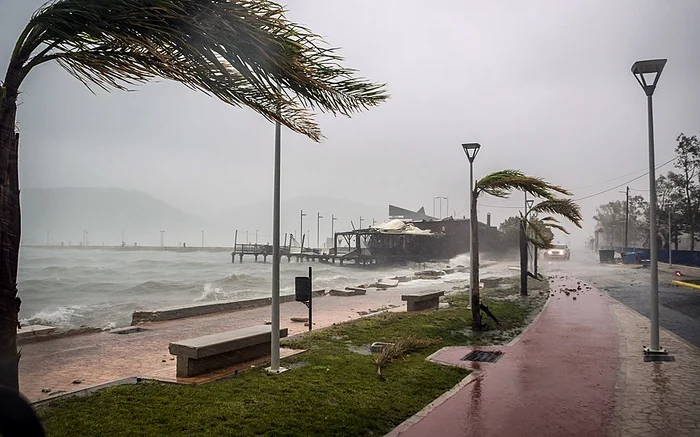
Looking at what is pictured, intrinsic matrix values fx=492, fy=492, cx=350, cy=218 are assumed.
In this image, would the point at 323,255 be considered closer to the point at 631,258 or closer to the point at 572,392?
the point at 631,258

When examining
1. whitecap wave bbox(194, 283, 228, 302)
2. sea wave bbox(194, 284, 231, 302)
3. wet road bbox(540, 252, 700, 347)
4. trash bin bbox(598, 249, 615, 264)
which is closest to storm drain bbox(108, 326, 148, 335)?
wet road bbox(540, 252, 700, 347)

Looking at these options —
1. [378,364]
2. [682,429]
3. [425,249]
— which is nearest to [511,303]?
[378,364]

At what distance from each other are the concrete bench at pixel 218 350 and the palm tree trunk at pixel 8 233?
3.74m

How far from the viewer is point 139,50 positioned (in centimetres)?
289

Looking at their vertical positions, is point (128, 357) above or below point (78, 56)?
below

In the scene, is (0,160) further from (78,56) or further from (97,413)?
(97,413)

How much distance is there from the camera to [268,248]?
78.9 metres

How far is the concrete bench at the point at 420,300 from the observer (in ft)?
46.9

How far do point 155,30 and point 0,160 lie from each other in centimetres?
109

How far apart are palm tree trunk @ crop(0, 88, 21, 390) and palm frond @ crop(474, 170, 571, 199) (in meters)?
9.40

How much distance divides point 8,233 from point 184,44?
1.42m

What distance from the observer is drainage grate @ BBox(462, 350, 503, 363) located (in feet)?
26.3

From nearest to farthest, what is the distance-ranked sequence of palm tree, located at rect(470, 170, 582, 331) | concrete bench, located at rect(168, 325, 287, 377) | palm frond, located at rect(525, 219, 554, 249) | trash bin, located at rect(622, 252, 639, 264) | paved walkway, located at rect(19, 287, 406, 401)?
concrete bench, located at rect(168, 325, 287, 377) → paved walkway, located at rect(19, 287, 406, 401) → palm tree, located at rect(470, 170, 582, 331) → palm frond, located at rect(525, 219, 554, 249) → trash bin, located at rect(622, 252, 639, 264)

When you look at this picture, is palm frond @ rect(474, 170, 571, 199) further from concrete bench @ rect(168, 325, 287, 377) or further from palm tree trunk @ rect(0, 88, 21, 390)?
palm tree trunk @ rect(0, 88, 21, 390)
